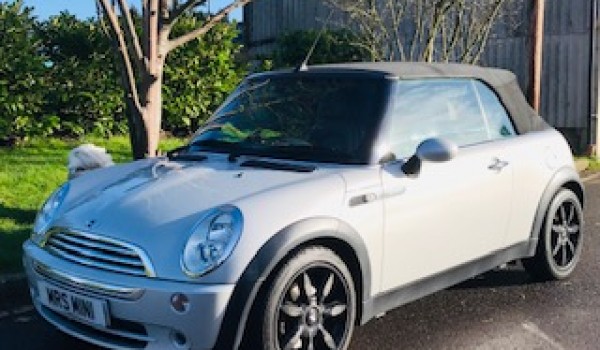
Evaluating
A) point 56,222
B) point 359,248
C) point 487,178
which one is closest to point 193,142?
point 56,222

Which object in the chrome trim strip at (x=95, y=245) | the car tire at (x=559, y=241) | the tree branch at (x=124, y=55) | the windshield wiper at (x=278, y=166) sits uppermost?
the tree branch at (x=124, y=55)

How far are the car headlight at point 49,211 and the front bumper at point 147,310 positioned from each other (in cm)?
41

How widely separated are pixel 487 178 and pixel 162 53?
2.96m

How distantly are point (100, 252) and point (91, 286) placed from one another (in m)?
0.17

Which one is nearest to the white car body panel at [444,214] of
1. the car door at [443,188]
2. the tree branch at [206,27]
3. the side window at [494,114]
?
the car door at [443,188]

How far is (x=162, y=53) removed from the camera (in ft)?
20.6

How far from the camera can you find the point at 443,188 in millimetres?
4312

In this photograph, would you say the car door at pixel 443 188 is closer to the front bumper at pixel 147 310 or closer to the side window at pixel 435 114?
the side window at pixel 435 114

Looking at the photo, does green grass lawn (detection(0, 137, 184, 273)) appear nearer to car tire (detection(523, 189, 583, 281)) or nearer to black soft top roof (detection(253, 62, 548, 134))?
black soft top roof (detection(253, 62, 548, 134))

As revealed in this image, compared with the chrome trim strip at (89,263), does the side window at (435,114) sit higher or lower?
higher

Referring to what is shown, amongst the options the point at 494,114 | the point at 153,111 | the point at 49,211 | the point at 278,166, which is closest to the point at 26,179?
the point at 153,111

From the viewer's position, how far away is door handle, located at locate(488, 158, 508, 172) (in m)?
4.70

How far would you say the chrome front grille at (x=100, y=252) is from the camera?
342 cm

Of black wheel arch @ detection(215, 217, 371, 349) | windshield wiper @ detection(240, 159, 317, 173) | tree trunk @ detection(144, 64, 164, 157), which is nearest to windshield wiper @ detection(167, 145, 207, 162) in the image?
windshield wiper @ detection(240, 159, 317, 173)
